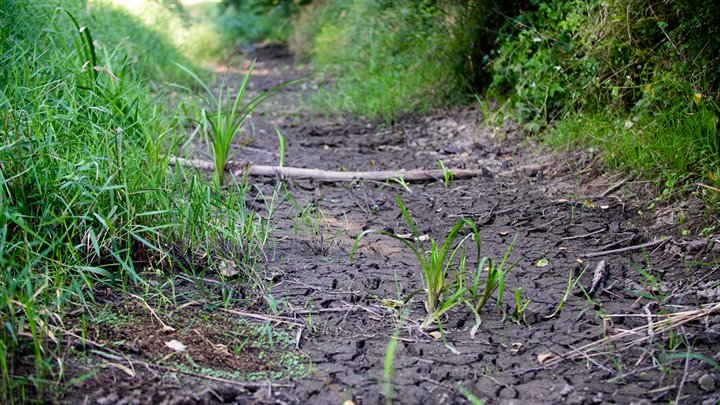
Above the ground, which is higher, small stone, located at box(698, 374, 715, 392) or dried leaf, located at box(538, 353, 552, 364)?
small stone, located at box(698, 374, 715, 392)

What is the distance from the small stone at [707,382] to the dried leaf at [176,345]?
1.64 m

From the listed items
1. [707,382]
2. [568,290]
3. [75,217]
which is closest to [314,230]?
[75,217]

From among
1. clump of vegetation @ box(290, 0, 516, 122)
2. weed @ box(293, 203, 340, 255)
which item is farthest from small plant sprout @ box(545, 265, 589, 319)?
clump of vegetation @ box(290, 0, 516, 122)

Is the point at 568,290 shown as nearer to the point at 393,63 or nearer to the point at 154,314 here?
the point at 154,314

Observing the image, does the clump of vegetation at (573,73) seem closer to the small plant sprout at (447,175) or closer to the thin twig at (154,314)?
the small plant sprout at (447,175)

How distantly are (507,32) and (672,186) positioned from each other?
7.45 ft

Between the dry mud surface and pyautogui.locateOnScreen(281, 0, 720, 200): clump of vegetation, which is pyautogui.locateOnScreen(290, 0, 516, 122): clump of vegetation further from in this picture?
the dry mud surface

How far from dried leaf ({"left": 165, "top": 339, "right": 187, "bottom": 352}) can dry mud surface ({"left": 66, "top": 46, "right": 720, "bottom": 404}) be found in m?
0.09

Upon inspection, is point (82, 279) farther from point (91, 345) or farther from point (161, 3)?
point (161, 3)

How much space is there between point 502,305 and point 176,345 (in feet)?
4.03

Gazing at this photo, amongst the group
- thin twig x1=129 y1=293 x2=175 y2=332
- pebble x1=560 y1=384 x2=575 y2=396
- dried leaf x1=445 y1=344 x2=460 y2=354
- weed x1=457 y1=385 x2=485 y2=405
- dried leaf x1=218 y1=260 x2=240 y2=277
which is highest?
thin twig x1=129 y1=293 x2=175 y2=332

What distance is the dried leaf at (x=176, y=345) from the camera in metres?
2.30

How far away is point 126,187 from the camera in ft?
8.89

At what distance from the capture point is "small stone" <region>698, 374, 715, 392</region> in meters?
2.09
